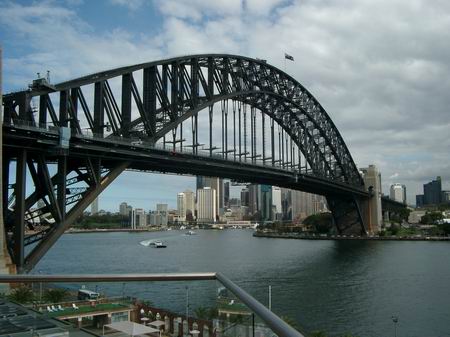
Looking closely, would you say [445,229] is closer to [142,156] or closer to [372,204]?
[372,204]

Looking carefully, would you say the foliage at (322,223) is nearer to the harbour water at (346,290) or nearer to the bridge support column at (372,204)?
the bridge support column at (372,204)

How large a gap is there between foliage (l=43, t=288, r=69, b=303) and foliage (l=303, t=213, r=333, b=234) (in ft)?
453

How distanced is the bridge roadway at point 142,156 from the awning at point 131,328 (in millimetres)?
25541

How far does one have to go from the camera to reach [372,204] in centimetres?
12162

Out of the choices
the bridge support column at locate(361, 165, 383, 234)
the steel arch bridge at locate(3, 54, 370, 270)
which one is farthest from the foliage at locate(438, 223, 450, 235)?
the steel arch bridge at locate(3, 54, 370, 270)

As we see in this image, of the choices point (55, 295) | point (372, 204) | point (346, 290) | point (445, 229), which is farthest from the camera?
point (445, 229)

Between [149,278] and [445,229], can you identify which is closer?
[149,278]

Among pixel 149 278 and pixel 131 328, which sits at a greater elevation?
pixel 149 278

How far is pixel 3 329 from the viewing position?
4.41 metres

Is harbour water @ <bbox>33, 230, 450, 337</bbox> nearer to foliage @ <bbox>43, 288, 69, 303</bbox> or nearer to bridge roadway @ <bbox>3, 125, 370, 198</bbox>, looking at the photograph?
foliage @ <bbox>43, 288, 69, 303</bbox>

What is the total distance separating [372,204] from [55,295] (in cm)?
12130

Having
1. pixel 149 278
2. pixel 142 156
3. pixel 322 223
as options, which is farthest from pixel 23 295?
pixel 322 223

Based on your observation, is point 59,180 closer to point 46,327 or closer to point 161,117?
point 161,117

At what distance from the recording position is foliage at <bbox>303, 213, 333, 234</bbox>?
143 meters
